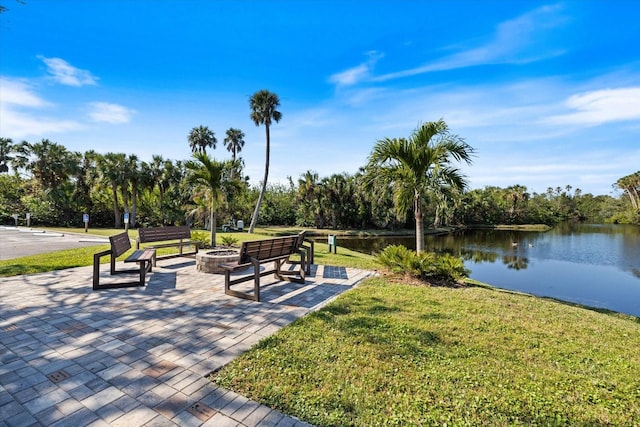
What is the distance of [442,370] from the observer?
3.13 meters

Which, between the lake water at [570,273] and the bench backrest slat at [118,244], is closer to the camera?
the bench backrest slat at [118,244]

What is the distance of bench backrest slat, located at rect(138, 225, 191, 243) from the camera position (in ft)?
28.3

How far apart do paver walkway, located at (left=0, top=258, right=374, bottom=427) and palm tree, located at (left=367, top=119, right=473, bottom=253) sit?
3114 millimetres

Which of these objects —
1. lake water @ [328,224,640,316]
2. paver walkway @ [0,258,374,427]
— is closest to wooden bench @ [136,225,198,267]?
paver walkway @ [0,258,374,427]

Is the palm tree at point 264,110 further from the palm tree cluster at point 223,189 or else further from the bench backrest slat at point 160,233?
the bench backrest slat at point 160,233

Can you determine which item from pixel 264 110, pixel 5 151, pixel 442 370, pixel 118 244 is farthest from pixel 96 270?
pixel 5 151

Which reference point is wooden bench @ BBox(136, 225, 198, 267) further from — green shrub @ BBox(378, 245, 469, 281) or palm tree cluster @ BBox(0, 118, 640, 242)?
green shrub @ BBox(378, 245, 469, 281)

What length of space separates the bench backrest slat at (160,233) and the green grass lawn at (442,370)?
6340 mm

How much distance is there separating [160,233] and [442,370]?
854 centimetres

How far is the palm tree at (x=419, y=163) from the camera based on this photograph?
306 inches

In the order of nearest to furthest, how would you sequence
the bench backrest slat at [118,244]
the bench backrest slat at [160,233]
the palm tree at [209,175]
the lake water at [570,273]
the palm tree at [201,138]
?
the bench backrest slat at [118,244] → the bench backrest slat at [160,233] → the lake water at [570,273] → the palm tree at [209,175] → the palm tree at [201,138]

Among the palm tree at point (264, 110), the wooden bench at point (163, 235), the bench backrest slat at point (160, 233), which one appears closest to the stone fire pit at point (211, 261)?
the wooden bench at point (163, 235)

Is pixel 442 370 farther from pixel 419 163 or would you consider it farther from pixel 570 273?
pixel 570 273

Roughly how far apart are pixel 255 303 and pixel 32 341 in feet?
9.31
